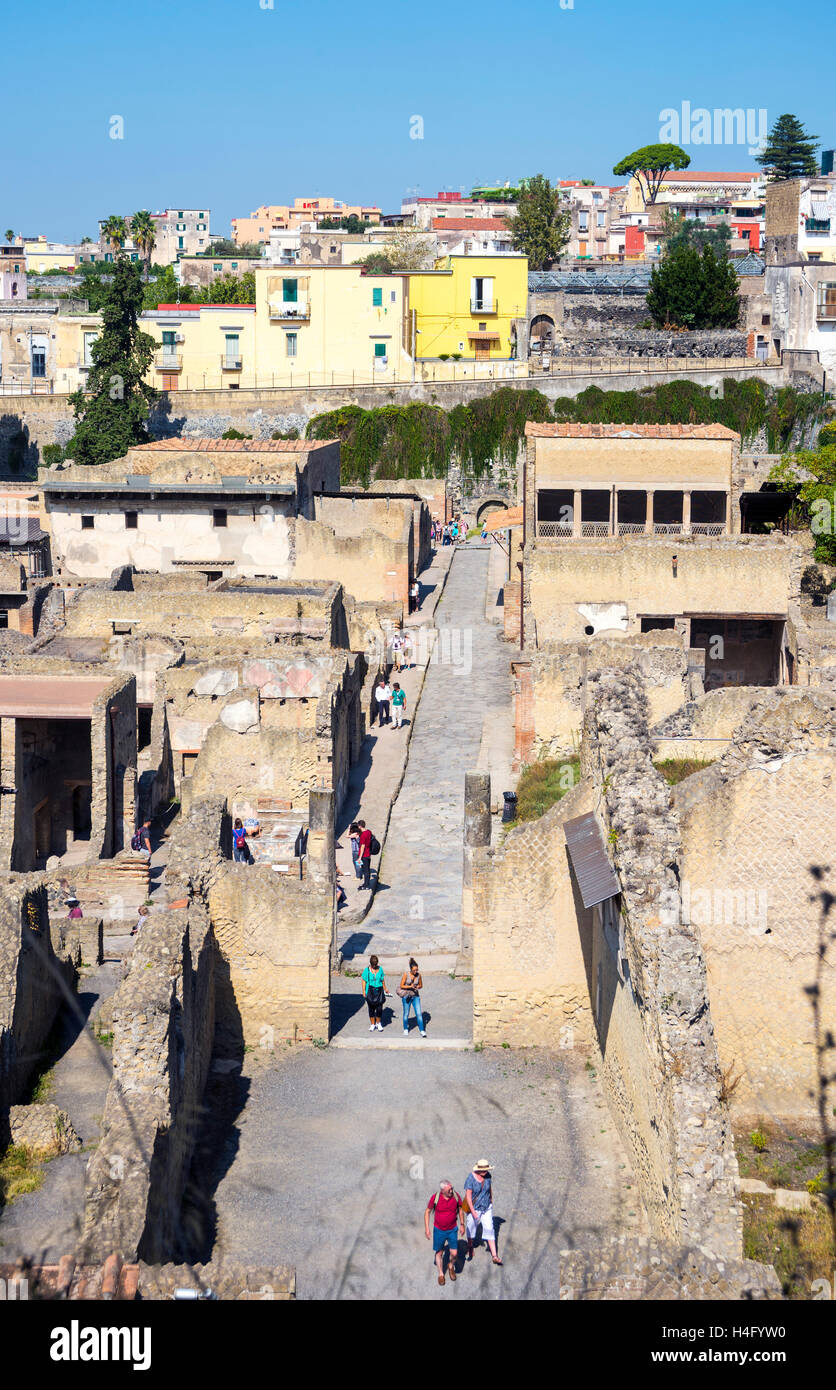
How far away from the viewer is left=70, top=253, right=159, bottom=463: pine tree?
55.8 meters

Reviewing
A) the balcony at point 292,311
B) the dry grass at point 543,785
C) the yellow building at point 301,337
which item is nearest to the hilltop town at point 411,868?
the dry grass at point 543,785

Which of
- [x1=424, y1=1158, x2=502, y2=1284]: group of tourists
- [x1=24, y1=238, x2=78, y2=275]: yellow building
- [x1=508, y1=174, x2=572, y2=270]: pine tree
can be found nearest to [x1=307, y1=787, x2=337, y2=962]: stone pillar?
[x1=424, y1=1158, x2=502, y2=1284]: group of tourists

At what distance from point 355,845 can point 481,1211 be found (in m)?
11.9

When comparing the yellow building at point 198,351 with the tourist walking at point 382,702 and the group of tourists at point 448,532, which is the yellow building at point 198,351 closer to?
the group of tourists at point 448,532

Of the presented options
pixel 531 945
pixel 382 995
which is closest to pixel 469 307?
pixel 382 995

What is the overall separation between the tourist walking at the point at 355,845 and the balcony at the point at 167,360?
143 feet

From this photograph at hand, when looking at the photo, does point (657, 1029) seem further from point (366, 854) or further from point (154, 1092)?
point (366, 854)

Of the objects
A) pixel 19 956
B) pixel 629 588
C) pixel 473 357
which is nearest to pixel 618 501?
pixel 629 588

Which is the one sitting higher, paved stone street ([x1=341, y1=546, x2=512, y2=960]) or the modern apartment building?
the modern apartment building

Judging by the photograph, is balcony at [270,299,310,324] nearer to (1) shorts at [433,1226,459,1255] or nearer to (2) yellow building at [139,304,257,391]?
(2) yellow building at [139,304,257,391]

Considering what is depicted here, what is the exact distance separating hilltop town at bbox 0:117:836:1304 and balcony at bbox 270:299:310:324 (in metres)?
8.19

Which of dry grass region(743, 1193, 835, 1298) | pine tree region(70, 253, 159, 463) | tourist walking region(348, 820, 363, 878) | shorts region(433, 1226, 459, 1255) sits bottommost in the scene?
dry grass region(743, 1193, 835, 1298)

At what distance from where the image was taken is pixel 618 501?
32.9m

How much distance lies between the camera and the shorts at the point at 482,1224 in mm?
11031
